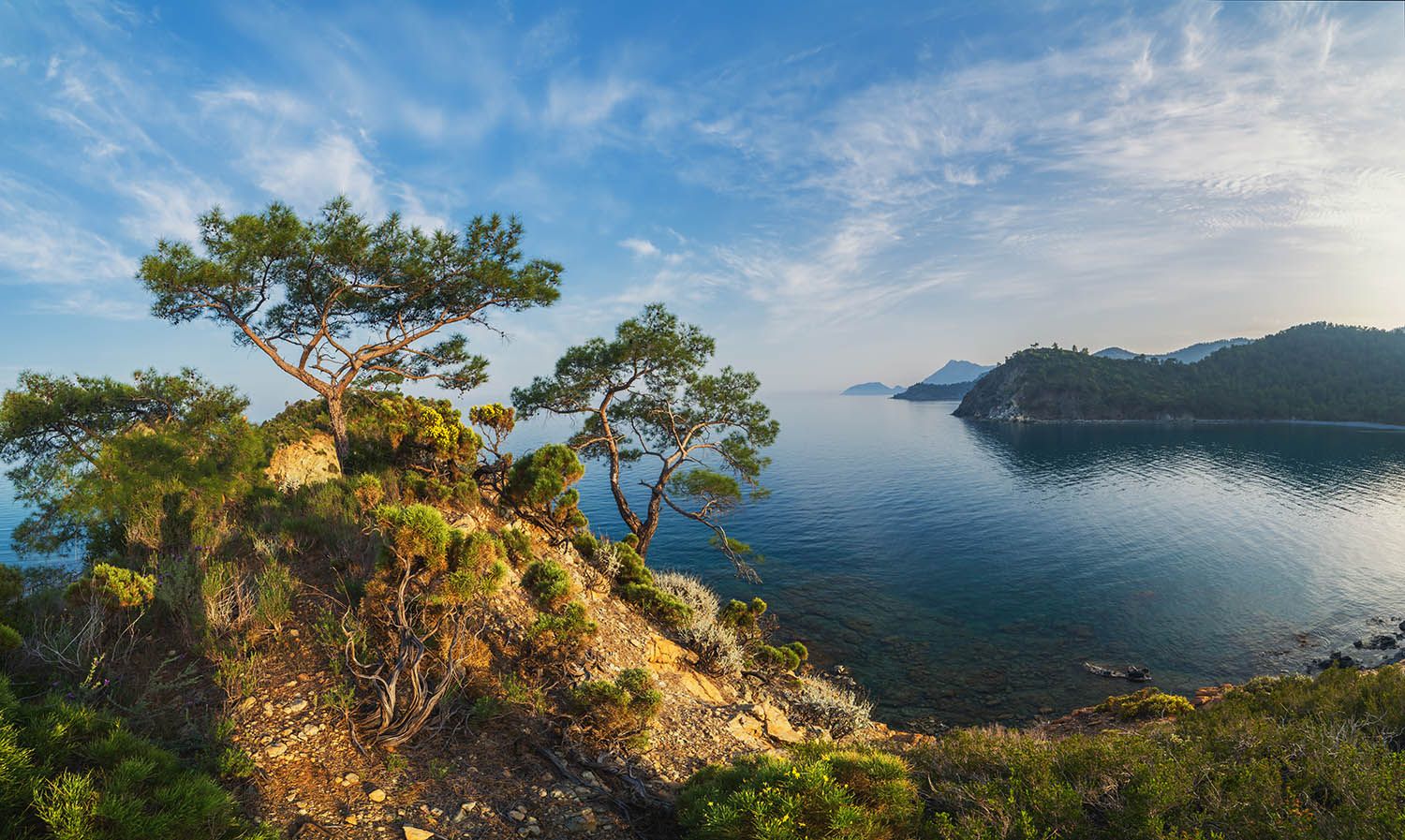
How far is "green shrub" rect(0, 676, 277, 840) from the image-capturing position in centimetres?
321

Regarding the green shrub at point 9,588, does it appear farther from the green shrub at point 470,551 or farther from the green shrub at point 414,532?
the green shrub at point 470,551

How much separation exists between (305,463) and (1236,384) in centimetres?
17809

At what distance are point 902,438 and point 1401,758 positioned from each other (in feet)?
331

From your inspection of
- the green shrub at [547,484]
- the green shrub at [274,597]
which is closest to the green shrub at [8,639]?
the green shrub at [274,597]

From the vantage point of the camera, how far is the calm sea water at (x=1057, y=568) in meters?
20.1

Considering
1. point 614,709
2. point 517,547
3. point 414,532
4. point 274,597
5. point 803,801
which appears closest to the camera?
point 803,801

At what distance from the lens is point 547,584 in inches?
398

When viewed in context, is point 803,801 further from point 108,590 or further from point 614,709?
point 108,590

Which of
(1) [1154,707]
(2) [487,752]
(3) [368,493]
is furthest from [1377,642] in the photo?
(3) [368,493]

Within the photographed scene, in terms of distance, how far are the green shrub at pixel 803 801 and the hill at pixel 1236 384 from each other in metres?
151

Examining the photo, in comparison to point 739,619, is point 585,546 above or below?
above

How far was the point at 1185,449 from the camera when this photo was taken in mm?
77750

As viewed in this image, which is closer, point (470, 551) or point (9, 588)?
point (9, 588)

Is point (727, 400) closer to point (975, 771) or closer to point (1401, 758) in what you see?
point (975, 771)
